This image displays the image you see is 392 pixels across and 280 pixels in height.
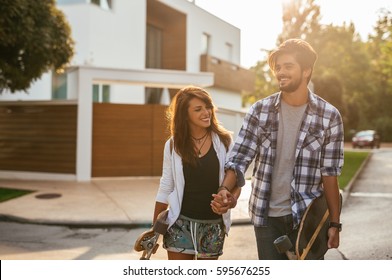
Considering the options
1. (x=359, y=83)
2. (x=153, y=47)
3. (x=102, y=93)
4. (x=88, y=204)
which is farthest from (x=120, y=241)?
(x=359, y=83)

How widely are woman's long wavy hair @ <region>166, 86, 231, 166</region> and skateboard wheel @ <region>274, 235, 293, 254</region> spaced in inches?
27.3

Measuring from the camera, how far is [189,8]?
18250 mm

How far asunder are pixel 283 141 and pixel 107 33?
1394cm

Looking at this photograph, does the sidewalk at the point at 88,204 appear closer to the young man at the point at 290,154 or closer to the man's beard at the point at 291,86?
the young man at the point at 290,154

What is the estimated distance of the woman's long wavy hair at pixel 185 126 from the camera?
3192 mm

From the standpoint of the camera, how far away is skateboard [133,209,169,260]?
10.2ft

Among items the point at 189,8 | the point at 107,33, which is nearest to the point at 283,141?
the point at 107,33

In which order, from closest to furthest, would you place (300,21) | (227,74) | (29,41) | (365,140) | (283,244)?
(283,244), (300,21), (29,41), (227,74), (365,140)

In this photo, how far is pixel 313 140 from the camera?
287 centimetres

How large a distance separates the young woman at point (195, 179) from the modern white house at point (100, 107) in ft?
25.9

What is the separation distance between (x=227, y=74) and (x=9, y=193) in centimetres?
1008

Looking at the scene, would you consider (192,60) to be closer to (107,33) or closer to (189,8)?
(189,8)

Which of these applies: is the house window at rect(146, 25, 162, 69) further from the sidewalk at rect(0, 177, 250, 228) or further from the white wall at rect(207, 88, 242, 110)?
the sidewalk at rect(0, 177, 250, 228)

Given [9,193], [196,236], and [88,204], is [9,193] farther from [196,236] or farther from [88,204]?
[196,236]
